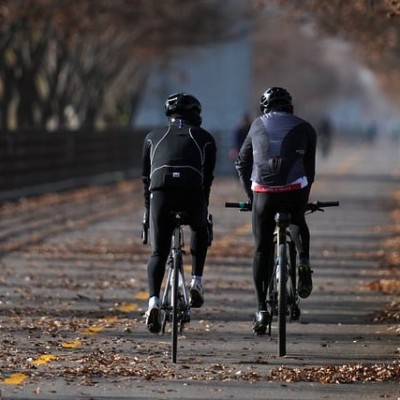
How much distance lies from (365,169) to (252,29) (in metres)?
6.94

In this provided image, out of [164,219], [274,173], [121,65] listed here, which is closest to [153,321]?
[164,219]

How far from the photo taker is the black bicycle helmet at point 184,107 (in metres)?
11.3

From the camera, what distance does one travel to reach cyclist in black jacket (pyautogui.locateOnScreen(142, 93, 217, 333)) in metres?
10.9

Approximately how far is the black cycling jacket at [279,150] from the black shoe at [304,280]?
626 millimetres

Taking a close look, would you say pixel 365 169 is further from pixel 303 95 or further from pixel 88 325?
pixel 303 95

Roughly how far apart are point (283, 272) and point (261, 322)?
593 millimetres

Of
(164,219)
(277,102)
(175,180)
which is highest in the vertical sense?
(277,102)

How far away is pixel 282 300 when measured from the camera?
35.6 ft

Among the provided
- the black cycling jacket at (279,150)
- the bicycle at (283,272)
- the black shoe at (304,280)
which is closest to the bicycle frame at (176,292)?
the bicycle at (283,272)

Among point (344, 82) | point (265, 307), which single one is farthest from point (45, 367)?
point (344, 82)

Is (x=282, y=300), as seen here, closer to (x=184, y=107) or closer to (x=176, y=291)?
(x=176, y=291)

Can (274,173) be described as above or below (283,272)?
above

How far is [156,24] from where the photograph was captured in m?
49.2

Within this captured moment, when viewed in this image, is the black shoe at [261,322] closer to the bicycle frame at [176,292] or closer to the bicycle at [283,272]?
the bicycle at [283,272]
